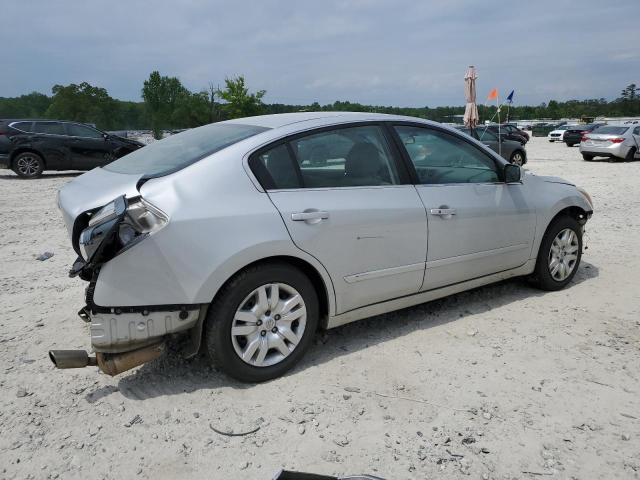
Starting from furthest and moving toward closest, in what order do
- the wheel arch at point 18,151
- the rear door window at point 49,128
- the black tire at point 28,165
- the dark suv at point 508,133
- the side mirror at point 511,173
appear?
the dark suv at point 508,133 → the rear door window at point 49,128 → the black tire at point 28,165 → the wheel arch at point 18,151 → the side mirror at point 511,173

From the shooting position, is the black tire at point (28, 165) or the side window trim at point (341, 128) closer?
the side window trim at point (341, 128)

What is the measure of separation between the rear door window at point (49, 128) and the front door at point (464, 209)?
533 inches

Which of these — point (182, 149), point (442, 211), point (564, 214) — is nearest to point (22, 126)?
point (182, 149)

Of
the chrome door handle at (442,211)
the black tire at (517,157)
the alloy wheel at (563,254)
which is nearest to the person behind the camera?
the chrome door handle at (442,211)

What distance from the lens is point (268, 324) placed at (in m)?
3.05

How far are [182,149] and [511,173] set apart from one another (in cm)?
257

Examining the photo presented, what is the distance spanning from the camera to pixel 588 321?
4023 mm

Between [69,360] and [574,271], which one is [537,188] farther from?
[69,360]

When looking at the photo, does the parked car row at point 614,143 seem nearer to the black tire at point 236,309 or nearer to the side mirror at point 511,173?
the side mirror at point 511,173

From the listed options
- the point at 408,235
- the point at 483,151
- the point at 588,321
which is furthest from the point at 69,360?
the point at 588,321

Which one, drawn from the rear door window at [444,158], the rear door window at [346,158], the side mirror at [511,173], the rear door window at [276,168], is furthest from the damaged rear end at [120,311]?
the side mirror at [511,173]

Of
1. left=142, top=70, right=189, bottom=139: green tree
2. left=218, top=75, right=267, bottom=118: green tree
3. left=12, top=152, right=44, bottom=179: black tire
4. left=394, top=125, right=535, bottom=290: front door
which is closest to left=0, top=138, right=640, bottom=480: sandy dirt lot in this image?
left=394, top=125, right=535, bottom=290: front door

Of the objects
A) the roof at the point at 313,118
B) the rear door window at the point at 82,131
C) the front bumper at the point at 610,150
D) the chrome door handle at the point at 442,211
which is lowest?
the front bumper at the point at 610,150

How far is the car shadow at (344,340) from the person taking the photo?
309 centimetres
